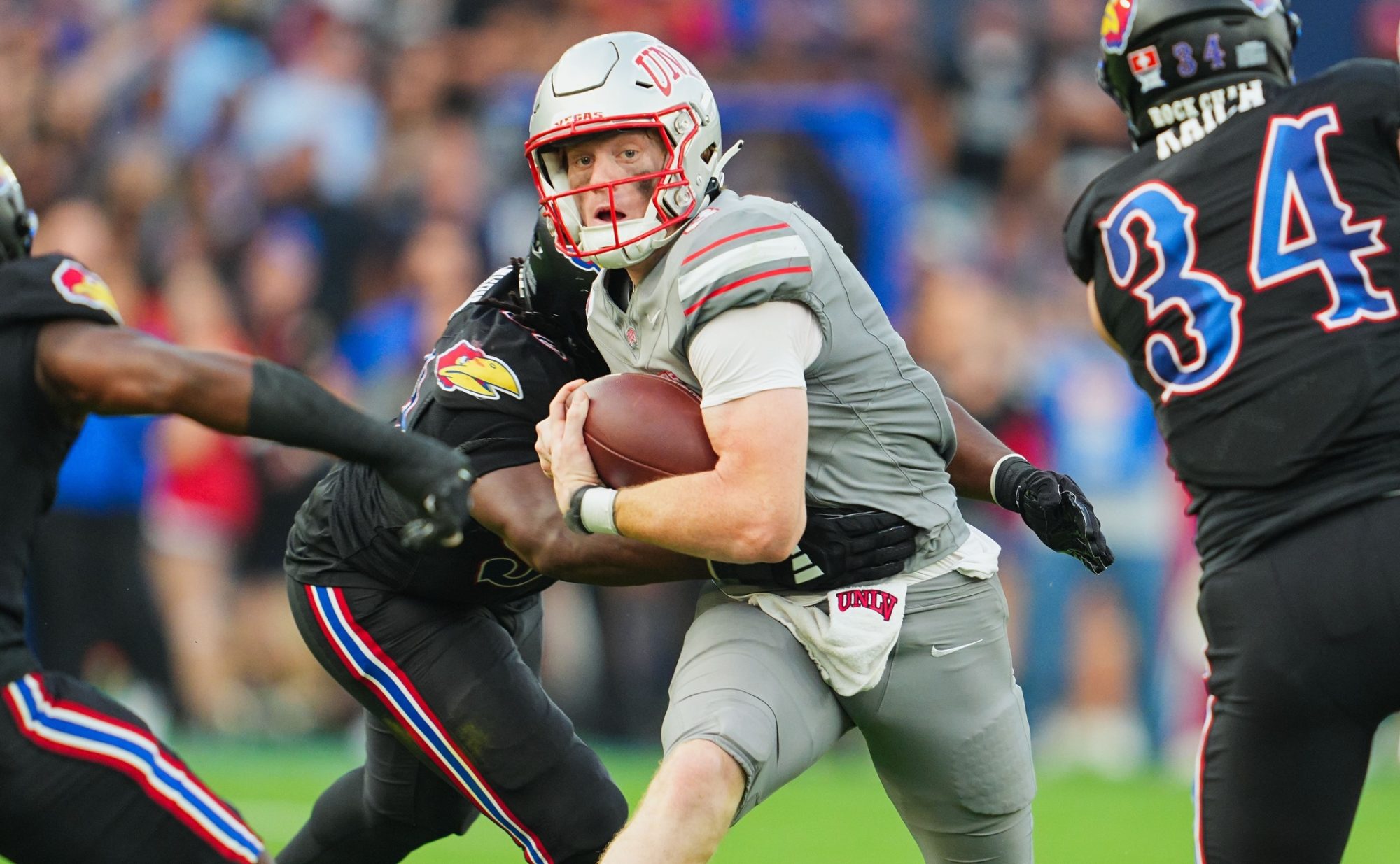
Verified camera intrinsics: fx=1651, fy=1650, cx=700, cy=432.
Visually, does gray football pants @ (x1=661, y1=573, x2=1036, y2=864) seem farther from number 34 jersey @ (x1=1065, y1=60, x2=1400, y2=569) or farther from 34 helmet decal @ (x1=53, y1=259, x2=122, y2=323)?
34 helmet decal @ (x1=53, y1=259, x2=122, y2=323)

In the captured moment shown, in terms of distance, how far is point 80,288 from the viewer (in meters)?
2.92

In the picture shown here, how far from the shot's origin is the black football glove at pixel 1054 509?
354 cm

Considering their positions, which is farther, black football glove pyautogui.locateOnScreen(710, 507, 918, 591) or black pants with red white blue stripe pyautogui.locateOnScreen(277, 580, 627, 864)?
black pants with red white blue stripe pyautogui.locateOnScreen(277, 580, 627, 864)

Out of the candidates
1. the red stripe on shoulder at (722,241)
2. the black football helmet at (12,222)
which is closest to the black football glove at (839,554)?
the red stripe on shoulder at (722,241)

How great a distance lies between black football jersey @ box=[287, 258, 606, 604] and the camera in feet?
12.0

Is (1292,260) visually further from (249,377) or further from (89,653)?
(89,653)

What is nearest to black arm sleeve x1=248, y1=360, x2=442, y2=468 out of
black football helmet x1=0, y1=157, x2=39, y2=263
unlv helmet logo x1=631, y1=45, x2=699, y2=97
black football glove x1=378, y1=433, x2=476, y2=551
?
black football glove x1=378, y1=433, x2=476, y2=551

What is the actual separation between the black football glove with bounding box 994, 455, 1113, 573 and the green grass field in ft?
7.30

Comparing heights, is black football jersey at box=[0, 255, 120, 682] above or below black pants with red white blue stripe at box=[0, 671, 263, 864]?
above

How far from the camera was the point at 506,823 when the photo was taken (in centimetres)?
371

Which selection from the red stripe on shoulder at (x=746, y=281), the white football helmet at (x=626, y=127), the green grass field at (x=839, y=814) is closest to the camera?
the red stripe on shoulder at (x=746, y=281)

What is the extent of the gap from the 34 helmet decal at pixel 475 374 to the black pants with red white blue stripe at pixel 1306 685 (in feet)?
5.30

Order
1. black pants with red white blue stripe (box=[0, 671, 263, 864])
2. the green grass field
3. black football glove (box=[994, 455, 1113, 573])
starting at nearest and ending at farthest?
black pants with red white blue stripe (box=[0, 671, 263, 864]), black football glove (box=[994, 455, 1113, 573]), the green grass field

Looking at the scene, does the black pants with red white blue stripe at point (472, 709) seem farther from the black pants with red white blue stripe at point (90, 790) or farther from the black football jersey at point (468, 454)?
the black pants with red white blue stripe at point (90, 790)
